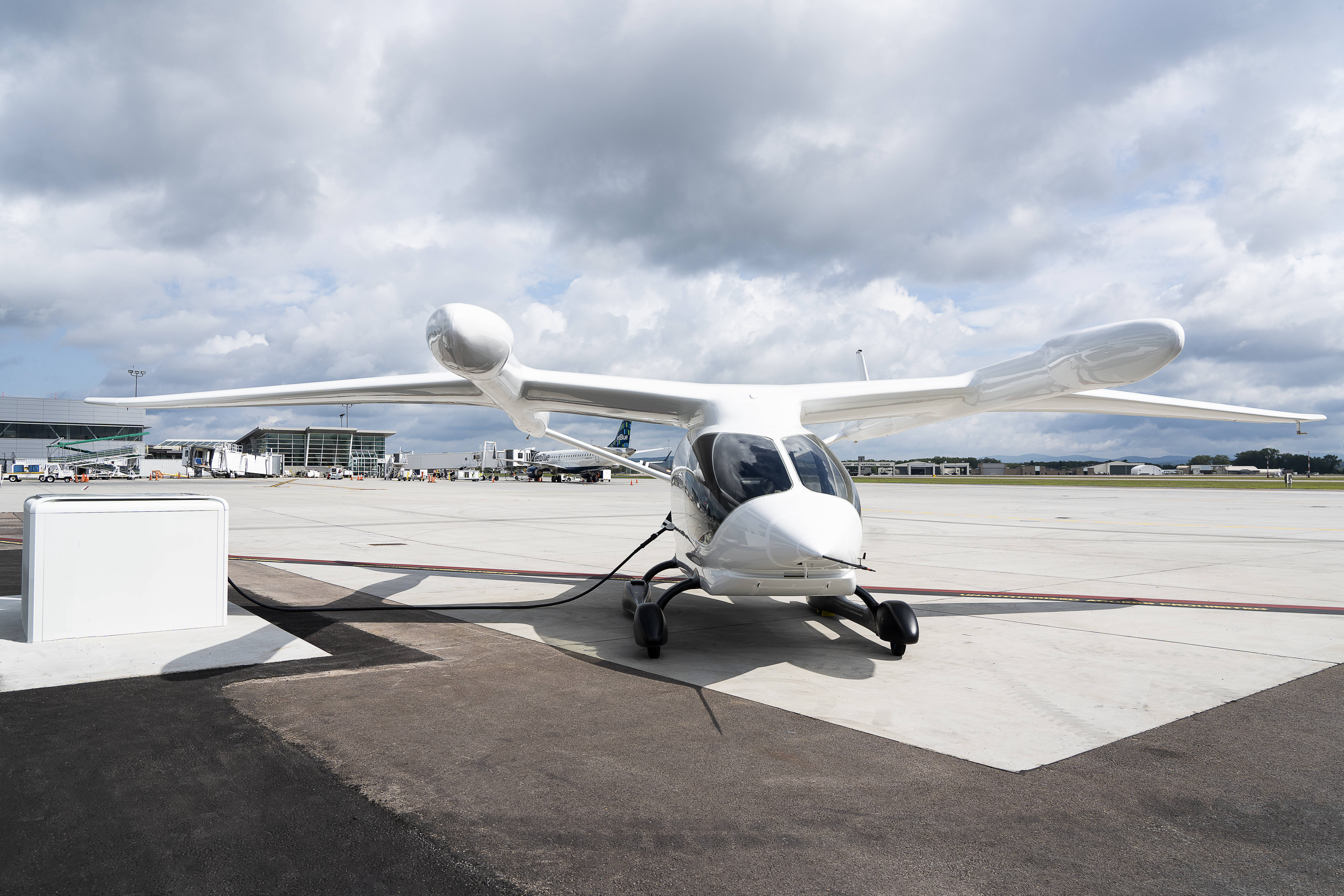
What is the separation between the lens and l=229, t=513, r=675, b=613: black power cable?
9664 millimetres

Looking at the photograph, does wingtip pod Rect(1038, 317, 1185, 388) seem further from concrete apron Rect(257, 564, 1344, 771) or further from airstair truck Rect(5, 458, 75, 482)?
airstair truck Rect(5, 458, 75, 482)

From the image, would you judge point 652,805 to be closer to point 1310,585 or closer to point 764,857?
point 764,857

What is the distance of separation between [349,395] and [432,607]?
310 cm

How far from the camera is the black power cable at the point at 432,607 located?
9.66 metres

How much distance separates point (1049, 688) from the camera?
6289 mm

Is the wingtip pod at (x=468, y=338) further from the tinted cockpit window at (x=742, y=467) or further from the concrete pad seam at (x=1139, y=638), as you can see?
the concrete pad seam at (x=1139, y=638)

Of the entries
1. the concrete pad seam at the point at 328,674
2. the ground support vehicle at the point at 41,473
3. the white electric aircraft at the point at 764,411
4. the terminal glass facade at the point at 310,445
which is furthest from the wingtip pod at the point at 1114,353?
the terminal glass facade at the point at 310,445

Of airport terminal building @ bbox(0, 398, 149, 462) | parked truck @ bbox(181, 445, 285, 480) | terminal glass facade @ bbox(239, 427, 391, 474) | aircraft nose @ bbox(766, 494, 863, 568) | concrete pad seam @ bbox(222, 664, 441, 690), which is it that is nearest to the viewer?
concrete pad seam @ bbox(222, 664, 441, 690)

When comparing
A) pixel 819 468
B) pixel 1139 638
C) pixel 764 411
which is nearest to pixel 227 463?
pixel 764 411

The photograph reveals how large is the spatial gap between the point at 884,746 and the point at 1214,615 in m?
6.93

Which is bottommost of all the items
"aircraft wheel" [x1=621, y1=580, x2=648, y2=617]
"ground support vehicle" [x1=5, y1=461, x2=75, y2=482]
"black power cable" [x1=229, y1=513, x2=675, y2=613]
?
"ground support vehicle" [x1=5, y1=461, x2=75, y2=482]

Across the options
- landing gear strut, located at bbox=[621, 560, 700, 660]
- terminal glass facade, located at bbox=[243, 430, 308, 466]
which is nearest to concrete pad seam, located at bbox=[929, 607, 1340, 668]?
landing gear strut, located at bbox=[621, 560, 700, 660]

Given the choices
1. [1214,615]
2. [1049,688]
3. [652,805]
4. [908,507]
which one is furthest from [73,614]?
[908,507]

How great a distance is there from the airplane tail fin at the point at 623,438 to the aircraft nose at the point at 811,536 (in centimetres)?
6644
